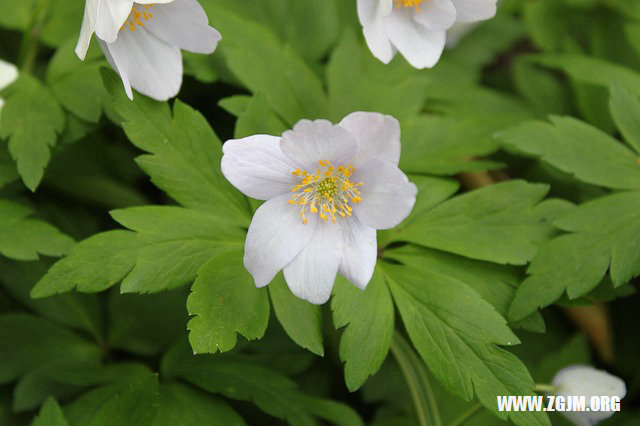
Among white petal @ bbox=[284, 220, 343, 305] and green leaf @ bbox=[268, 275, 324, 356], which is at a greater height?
white petal @ bbox=[284, 220, 343, 305]

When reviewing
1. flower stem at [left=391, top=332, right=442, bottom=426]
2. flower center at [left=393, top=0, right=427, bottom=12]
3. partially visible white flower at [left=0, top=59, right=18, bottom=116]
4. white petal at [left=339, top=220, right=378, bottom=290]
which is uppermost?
flower center at [left=393, top=0, right=427, bottom=12]

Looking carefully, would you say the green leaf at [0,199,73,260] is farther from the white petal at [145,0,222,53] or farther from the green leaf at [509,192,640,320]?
the green leaf at [509,192,640,320]

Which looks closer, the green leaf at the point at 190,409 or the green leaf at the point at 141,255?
the green leaf at the point at 141,255

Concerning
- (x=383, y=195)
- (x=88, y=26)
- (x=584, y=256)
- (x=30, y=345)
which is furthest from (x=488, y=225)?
(x=30, y=345)

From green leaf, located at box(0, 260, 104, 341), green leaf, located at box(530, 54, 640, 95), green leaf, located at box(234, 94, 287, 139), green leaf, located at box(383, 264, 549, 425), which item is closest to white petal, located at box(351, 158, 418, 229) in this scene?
green leaf, located at box(383, 264, 549, 425)

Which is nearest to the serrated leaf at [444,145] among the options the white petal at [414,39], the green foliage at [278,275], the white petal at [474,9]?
the green foliage at [278,275]

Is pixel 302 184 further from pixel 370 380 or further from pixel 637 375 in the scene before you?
pixel 637 375

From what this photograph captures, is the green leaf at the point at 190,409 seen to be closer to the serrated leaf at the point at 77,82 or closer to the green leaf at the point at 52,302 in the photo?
the green leaf at the point at 52,302
